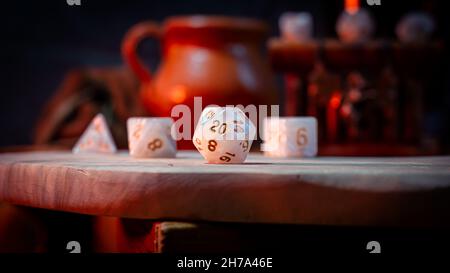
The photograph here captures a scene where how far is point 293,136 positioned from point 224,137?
269 millimetres

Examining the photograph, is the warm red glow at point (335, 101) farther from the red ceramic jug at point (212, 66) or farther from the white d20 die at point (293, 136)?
the white d20 die at point (293, 136)

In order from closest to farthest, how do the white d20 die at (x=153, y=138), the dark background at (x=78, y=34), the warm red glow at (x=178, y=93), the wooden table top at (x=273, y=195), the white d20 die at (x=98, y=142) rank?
the wooden table top at (x=273, y=195) < the white d20 die at (x=153, y=138) < the white d20 die at (x=98, y=142) < the warm red glow at (x=178, y=93) < the dark background at (x=78, y=34)

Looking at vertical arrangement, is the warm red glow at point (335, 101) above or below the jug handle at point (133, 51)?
below

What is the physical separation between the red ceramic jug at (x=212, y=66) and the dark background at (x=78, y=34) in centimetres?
97

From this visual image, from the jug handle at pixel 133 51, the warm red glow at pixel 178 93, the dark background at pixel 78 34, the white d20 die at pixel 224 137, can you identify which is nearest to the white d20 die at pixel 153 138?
the white d20 die at pixel 224 137

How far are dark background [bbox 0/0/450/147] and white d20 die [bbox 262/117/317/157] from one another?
1654 millimetres

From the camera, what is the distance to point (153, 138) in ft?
4.48

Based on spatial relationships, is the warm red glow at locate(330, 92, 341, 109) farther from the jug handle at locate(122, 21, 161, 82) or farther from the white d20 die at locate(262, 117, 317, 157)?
the white d20 die at locate(262, 117, 317, 157)

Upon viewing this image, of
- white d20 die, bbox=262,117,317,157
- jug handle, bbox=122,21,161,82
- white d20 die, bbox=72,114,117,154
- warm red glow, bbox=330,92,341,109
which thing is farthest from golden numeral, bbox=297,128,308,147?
warm red glow, bbox=330,92,341,109

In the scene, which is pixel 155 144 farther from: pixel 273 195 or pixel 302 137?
pixel 273 195

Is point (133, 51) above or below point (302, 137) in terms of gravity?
above

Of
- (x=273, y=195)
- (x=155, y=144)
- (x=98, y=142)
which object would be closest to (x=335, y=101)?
(x=98, y=142)

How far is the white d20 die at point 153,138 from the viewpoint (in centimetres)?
136
